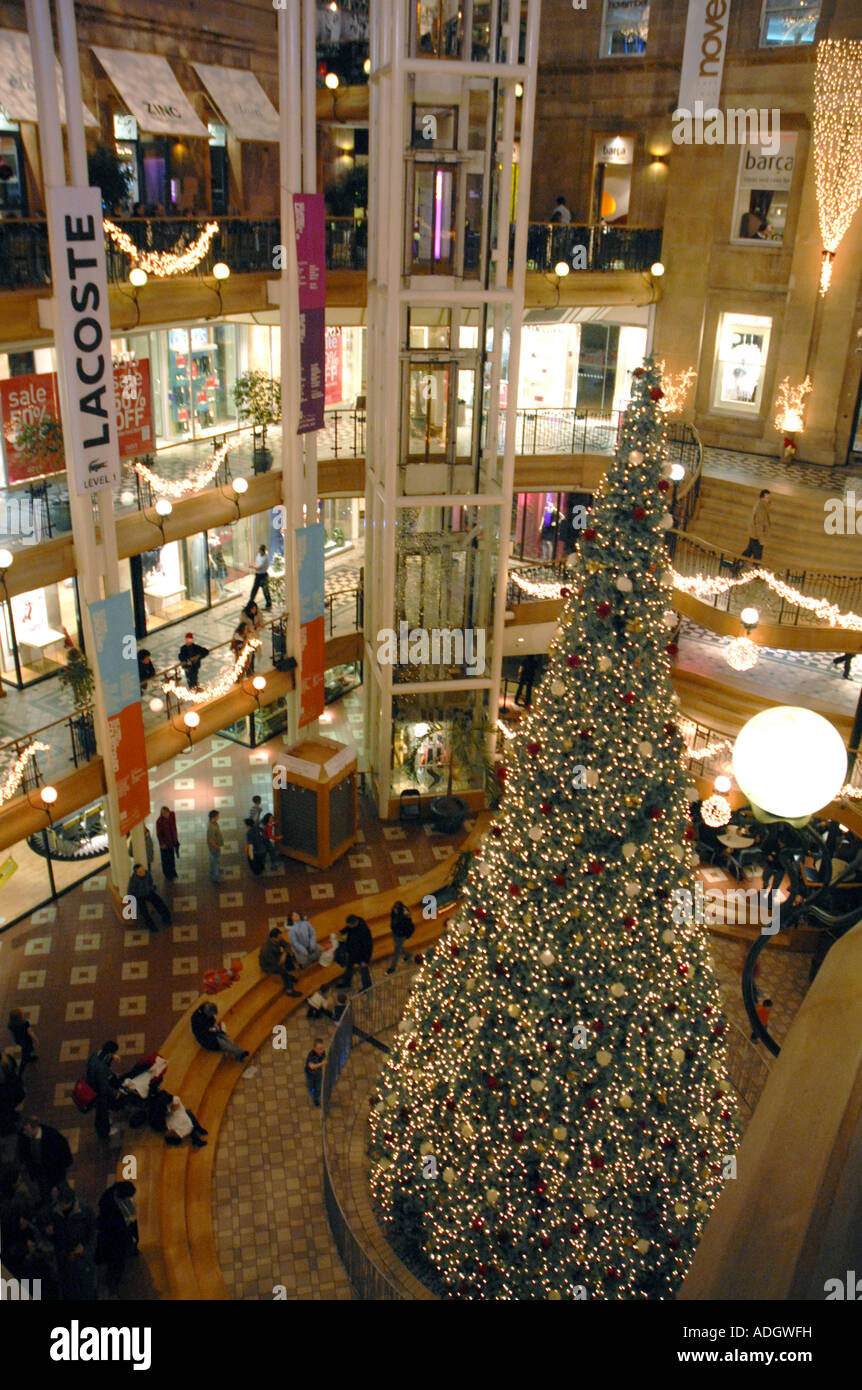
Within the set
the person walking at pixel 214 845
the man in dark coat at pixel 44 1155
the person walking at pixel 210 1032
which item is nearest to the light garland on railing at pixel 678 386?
the person walking at pixel 214 845

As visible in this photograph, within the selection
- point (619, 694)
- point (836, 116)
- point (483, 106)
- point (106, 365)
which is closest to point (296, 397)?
point (106, 365)

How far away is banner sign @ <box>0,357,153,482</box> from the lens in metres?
13.5

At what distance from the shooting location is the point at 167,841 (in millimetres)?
15320

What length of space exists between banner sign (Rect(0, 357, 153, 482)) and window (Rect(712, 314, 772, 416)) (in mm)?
13071

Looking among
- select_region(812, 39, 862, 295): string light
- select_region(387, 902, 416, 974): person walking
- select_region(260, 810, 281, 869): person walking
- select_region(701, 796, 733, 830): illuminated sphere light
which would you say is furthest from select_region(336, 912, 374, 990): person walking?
select_region(812, 39, 862, 295): string light

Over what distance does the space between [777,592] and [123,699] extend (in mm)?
10197

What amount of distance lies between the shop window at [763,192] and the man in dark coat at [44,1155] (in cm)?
2011

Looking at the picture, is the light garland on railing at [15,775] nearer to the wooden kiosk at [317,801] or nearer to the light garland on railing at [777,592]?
the wooden kiosk at [317,801]

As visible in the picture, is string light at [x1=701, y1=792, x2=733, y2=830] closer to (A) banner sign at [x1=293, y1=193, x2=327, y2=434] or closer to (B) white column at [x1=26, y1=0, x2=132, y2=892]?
(B) white column at [x1=26, y1=0, x2=132, y2=892]

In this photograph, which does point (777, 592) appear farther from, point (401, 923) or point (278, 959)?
point (278, 959)

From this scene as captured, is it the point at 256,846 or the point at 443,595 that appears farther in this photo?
the point at 443,595

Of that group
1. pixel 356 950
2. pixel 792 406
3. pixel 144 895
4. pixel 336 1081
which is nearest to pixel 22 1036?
pixel 144 895

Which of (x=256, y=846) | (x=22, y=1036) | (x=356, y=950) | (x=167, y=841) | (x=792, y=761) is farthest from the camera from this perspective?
(x=256, y=846)

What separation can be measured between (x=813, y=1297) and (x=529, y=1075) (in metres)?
6.63
